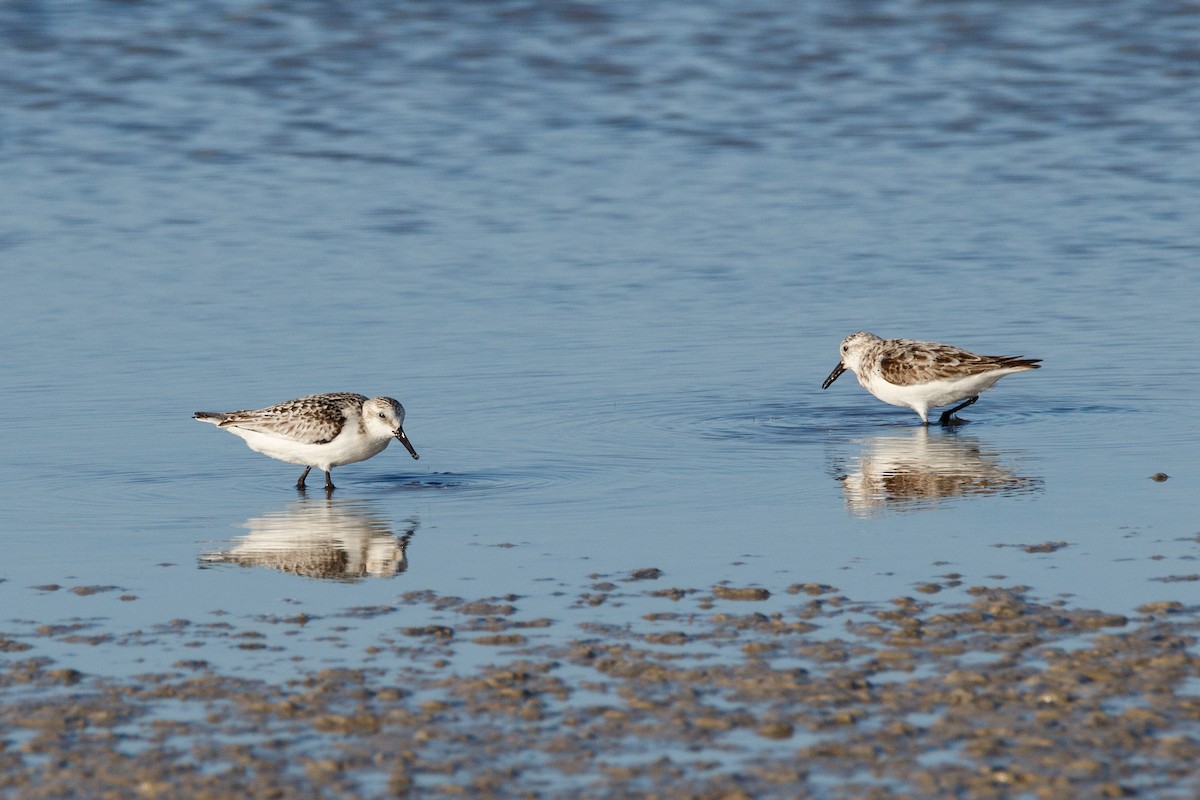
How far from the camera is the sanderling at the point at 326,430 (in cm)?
1511

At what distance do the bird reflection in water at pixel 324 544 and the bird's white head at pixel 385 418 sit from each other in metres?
0.73

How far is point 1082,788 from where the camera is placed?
795cm

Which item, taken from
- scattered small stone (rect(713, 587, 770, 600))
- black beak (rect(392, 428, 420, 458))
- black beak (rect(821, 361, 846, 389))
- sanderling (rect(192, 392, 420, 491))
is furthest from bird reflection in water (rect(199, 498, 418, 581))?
black beak (rect(821, 361, 846, 389))

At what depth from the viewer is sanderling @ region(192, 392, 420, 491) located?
15.1 metres

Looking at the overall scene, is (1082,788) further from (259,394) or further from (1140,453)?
(259,394)

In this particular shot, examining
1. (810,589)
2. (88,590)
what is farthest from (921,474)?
(88,590)

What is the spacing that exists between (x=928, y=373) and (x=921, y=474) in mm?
2711

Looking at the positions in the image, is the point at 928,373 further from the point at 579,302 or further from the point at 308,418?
the point at 579,302

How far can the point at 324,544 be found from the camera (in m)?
13.2

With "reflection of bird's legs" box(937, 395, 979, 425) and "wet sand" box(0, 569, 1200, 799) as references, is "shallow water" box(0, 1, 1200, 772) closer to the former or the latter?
"reflection of bird's legs" box(937, 395, 979, 425)

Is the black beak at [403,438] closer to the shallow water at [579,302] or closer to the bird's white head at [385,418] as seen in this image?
the bird's white head at [385,418]

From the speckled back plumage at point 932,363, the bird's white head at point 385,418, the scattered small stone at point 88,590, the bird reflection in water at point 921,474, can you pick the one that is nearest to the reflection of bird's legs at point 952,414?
the speckled back plumage at point 932,363

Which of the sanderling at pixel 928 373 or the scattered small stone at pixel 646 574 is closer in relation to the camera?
the scattered small stone at pixel 646 574

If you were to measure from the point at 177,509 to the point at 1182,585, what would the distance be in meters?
7.13
